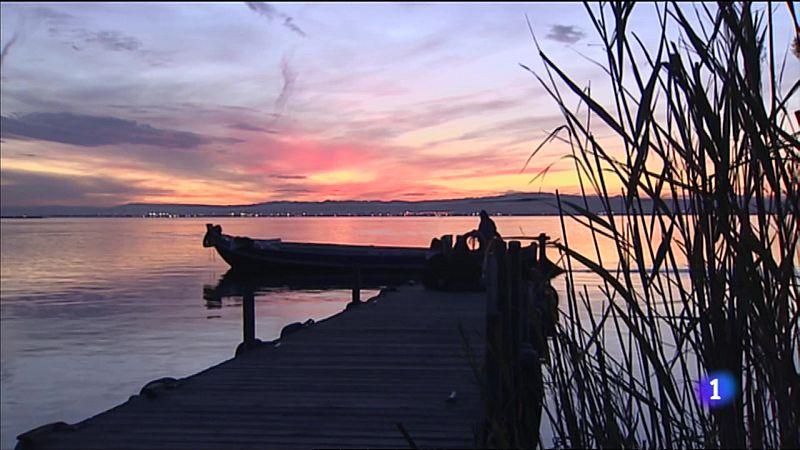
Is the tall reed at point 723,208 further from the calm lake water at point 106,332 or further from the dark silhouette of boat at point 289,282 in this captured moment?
the dark silhouette of boat at point 289,282

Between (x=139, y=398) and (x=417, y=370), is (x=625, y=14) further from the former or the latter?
(x=417, y=370)

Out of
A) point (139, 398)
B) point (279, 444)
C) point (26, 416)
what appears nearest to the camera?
point (279, 444)

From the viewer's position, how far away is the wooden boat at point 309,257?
1175 inches

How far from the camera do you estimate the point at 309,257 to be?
31.0 m

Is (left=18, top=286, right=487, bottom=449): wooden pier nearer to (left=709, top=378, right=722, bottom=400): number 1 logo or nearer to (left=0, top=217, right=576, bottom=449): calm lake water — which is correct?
(left=709, top=378, right=722, bottom=400): number 1 logo

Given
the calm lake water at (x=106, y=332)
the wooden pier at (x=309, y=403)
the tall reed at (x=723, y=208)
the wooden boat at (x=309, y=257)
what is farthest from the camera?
the wooden boat at (x=309, y=257)

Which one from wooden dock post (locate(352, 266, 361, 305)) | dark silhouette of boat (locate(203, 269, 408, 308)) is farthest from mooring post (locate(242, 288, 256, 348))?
dark silhouette of boat (locate(203, 269, 408, 308))

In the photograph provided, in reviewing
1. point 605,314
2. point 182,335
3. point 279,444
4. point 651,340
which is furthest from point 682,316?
point 182,335

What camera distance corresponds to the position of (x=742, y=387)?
1.32 metres

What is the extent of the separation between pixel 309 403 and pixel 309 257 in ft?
82.9

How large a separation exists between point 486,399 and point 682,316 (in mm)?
475

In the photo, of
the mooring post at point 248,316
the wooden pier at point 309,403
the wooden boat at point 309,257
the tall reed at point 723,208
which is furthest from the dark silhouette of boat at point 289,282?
the tall reed at point 723,208

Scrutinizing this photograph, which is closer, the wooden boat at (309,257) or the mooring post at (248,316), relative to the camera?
the mooring post at (248,316)

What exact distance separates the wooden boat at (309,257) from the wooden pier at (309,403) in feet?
67.7
